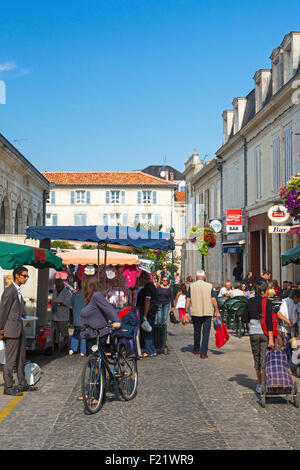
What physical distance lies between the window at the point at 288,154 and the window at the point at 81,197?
50472 mm

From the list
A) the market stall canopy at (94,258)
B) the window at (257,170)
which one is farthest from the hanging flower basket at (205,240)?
the market stall canopy at (94,258)

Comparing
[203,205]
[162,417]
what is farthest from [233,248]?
[162,417]

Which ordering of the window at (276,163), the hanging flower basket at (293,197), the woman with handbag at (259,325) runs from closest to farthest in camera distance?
the woman with handbag at (259,325)
the hanging flower basket at (293,197)
the window at (276,163)

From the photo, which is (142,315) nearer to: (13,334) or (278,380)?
(13,334)

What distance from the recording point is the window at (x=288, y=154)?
2470cm

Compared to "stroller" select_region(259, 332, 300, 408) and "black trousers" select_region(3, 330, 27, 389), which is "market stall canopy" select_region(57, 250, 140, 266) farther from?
"stroller" select_region(259, 332, 300, 408)

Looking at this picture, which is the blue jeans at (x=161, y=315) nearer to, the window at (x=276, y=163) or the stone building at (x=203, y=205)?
the window at (x=276, y=163)

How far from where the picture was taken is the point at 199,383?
938 centimetres

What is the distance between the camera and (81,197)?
74.3 metres

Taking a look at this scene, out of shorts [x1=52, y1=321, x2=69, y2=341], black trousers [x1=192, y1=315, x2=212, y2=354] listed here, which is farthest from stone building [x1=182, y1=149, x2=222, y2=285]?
black trousers [x1=192, y1=315, x2=212, y2=354]

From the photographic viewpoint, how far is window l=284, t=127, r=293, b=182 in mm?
24703
